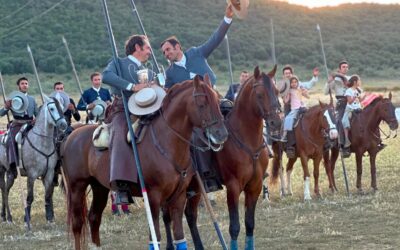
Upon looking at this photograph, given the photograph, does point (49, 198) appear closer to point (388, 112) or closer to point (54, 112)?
point (54, 112)

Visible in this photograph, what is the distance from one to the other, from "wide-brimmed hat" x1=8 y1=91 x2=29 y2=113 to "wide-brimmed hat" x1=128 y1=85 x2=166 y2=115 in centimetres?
644

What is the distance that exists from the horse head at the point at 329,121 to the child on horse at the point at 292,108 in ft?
2.95

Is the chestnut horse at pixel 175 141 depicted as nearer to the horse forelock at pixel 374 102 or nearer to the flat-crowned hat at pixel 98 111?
the flat-crowned hat at pixel 98 111

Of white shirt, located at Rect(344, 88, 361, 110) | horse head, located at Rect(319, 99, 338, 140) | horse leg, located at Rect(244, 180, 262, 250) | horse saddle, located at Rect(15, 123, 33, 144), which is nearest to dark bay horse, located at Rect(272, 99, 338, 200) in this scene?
horse head, located at Rect(319, 99, 338, 140)

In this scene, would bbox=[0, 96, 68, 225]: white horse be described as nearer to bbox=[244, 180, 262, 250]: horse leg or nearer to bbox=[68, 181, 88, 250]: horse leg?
bbox=[68, 181, 88, 250]: horse leg

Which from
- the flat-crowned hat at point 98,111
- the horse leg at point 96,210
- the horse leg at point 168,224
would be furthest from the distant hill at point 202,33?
the horse leg at point 168,224

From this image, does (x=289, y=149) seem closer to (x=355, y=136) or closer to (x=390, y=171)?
(x=355, y=136)

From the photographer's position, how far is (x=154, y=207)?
27.6ft

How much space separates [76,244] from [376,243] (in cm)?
424

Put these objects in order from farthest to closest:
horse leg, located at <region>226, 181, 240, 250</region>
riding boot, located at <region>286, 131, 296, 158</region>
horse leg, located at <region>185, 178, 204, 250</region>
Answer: riding boot, located at <region>286, 131, 296, 158</region>
horse leg, located at <region>185, 178, 204, 250</region>
horse leg, located at <region>226, 181, 240, 250</region>

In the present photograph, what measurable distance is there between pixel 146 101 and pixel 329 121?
792 cm

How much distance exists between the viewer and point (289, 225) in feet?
41.3

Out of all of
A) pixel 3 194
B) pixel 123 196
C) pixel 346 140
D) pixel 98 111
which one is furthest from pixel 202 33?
pixel 123 196

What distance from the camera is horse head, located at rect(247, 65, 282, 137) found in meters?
9.52
